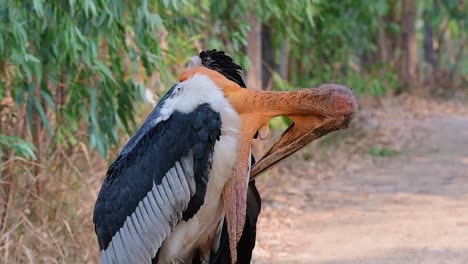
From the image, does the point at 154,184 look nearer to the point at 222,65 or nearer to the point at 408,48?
the point at 222,65

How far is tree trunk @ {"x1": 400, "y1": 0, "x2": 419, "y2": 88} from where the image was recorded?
19.5m

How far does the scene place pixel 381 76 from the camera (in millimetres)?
17719

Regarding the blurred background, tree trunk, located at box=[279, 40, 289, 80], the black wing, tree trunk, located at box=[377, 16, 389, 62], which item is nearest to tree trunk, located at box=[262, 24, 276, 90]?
the blurred background

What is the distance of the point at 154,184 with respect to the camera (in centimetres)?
439

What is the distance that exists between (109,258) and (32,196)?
97.0 inches

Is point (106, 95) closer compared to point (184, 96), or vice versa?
point (184, 96)

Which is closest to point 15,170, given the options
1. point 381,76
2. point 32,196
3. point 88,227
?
point 32,196

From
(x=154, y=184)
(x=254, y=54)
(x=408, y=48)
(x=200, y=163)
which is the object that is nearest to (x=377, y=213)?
(x=254, y=54)

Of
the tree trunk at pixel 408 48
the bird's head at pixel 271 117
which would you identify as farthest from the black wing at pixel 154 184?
the tree trunk at pixel 408 48

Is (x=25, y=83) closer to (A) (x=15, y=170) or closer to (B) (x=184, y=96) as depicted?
(A) (x=15, y=170)

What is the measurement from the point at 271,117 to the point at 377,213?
500cm

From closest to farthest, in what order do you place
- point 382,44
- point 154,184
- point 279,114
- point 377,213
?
point 279,114 < point 154,184 < point 377,213 < point 382,44

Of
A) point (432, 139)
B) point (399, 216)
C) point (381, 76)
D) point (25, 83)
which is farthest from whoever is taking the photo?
point (381, 76)

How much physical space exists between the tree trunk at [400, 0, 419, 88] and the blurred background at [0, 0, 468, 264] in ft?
A: 20.4
